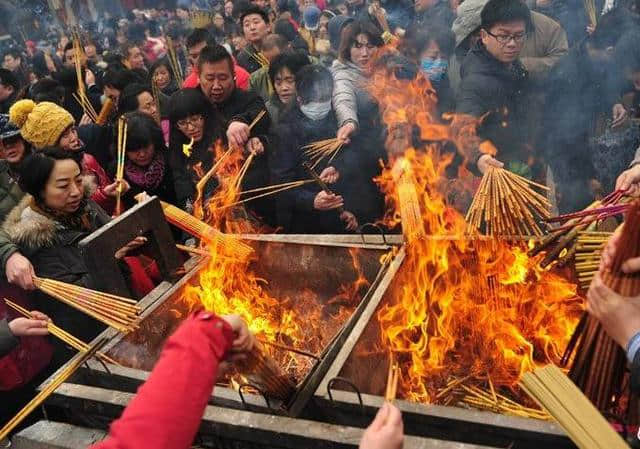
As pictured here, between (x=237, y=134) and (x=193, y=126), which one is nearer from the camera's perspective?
(x=237, y=134)

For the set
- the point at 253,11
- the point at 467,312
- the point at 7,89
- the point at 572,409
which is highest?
the point at 253,11

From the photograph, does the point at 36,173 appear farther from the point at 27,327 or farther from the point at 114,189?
the point at 27,327

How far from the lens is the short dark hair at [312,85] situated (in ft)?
16.4

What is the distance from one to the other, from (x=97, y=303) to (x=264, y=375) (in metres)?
1.40

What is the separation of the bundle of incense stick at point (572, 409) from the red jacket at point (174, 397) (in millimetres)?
1128

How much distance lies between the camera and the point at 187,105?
16.8ft

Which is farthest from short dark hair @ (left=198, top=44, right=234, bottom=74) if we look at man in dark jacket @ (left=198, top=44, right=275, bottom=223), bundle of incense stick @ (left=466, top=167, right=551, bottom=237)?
bundle of incense stick @ (left=466, top=167, right=551, bottom=237)

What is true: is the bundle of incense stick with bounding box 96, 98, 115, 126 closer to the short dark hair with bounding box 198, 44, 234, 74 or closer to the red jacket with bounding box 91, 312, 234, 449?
the short dark hair with bounding box 198, 44, 234, 74

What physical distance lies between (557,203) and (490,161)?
Result: 184cm

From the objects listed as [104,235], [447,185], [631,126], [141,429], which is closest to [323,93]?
[447,185]

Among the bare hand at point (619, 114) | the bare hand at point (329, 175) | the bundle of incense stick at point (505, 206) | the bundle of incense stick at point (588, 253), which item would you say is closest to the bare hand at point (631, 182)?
the bundle of incense stick at point (588, 253)

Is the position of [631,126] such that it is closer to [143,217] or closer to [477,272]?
[477,272]

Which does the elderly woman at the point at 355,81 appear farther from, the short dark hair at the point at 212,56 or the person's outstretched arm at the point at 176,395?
the person's outstretched arm at the point at 176,395

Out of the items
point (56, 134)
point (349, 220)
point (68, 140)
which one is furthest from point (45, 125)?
point (349, 220)
